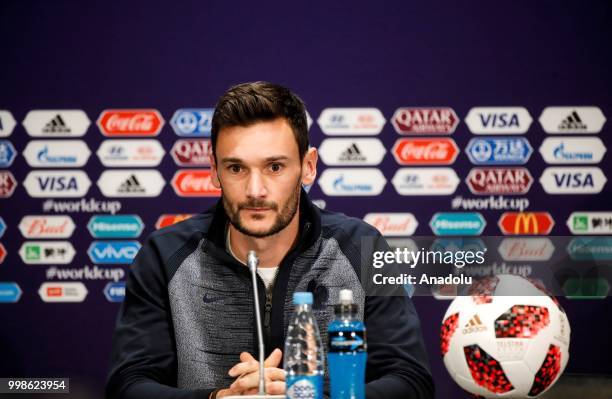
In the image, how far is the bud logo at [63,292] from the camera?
3.73m

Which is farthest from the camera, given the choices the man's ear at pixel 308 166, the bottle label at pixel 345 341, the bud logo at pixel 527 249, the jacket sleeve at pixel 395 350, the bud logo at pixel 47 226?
the bud logo at pixel 47 226

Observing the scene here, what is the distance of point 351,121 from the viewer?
3707mm

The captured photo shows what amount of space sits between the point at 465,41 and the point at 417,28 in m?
0.24

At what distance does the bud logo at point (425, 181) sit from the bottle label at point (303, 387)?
2.31 metres

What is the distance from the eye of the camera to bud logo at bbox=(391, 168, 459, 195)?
145 inches

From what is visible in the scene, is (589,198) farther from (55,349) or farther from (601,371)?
(55,349)

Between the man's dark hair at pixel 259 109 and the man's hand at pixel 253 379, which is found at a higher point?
the man's dark hair at pixel 259 109

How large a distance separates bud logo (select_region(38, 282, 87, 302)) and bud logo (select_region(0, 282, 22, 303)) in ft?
0.37

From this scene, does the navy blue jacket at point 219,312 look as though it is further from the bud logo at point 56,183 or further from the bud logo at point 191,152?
the bud logo at point 56,183

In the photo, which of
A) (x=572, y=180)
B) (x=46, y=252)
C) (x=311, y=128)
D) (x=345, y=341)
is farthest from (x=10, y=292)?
(x=572, y=180)

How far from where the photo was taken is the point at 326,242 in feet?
6.98

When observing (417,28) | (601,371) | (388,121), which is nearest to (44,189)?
(388,121)

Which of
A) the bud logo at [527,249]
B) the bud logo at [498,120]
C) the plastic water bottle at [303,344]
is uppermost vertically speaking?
the bud logo at [498,120]

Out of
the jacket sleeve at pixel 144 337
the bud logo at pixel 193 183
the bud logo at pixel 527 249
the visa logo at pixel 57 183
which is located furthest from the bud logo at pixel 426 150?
the jacket sleeve at pixel 144 337
